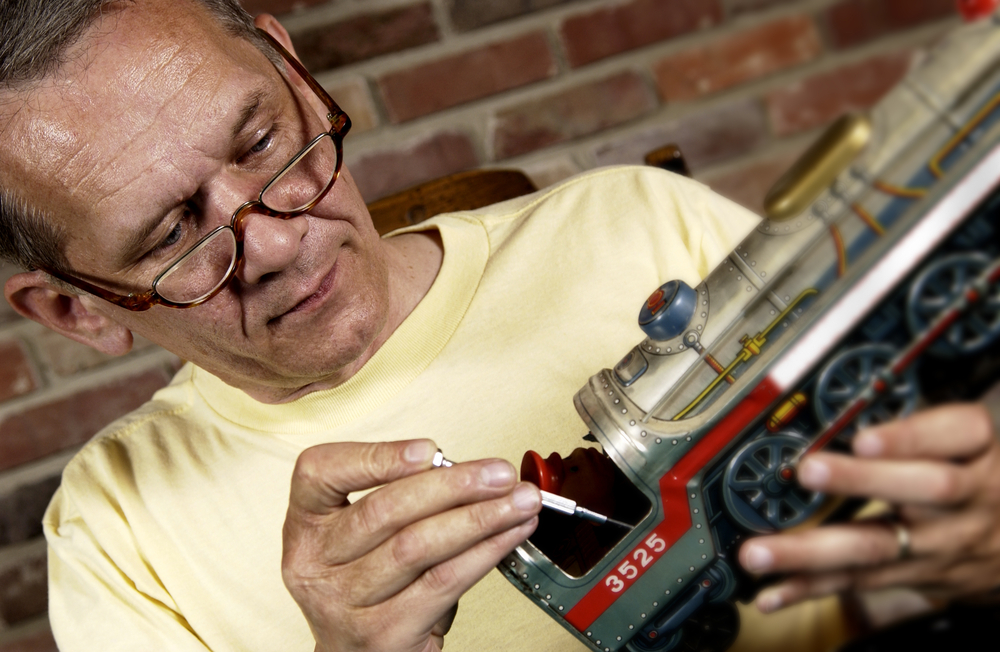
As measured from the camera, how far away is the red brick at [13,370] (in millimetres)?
1074

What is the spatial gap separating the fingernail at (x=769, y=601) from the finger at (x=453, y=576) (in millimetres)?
171

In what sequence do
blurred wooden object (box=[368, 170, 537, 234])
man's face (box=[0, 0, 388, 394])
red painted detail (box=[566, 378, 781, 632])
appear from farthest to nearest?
1. blurred wooden object (box=[368, 170, 537, 234])
2. man's face (box=[0, 0, 388, 394])
3. red painted detail (box=[566, 378, 781, 632])

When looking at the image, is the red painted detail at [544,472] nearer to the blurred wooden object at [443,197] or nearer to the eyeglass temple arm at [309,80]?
the eyeglass temple arm at [309,80]

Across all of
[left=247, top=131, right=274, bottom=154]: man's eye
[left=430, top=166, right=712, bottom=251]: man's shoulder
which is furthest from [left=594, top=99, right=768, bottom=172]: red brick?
[left=247, top=131, right=274, bottom=154]: man's eye

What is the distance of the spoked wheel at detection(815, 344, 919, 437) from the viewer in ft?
1.11

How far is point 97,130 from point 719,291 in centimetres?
51

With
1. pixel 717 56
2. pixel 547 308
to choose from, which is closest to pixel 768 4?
pixel 717 56

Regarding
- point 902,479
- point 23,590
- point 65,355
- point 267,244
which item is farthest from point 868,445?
point 23,590

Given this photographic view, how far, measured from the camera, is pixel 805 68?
1.14 metres

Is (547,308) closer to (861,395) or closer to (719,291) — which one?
(719,291)

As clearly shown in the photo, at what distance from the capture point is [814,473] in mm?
347

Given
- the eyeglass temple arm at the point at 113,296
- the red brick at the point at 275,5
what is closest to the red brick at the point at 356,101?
the red brick at the point at 275,5

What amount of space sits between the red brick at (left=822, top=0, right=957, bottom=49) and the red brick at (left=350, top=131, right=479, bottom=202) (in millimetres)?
546

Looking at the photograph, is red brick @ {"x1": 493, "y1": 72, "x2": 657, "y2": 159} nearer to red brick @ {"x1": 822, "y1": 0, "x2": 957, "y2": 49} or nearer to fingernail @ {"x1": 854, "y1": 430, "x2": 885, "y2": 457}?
red brick @ {"x1": 822, "y1": 0, "x2": 957, "y2": 49}
